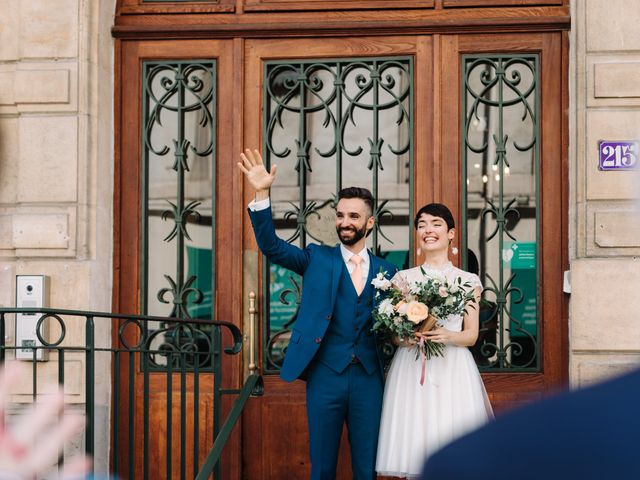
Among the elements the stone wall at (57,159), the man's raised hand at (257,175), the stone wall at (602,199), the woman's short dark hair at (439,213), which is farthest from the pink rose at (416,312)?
the stone wall at (57,159)

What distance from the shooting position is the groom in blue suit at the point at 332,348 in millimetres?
4992

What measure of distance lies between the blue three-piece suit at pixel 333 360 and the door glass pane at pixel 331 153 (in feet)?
4.02

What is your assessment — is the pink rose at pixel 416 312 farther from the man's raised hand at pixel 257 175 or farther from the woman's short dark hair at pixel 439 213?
the man's raised hand at pixel 257 175

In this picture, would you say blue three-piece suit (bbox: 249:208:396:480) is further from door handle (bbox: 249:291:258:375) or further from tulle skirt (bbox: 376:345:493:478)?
door handle (bbox: 249:291:258:375)

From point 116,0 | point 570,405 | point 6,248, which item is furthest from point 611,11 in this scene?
point 570,405

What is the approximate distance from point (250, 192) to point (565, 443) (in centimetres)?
576

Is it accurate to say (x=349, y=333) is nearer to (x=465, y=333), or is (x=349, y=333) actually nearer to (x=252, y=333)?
(x=465, y=333)

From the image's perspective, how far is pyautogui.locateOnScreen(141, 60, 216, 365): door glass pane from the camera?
252 inches

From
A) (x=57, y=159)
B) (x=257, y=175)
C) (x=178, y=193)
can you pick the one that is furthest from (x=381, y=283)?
(x=57, y=159)

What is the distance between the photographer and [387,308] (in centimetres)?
485

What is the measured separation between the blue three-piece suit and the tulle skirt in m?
0.11

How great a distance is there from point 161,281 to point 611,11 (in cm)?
328

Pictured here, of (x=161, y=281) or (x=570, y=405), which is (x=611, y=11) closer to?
(x=161, y=281)

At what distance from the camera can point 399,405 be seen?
5168 mm
